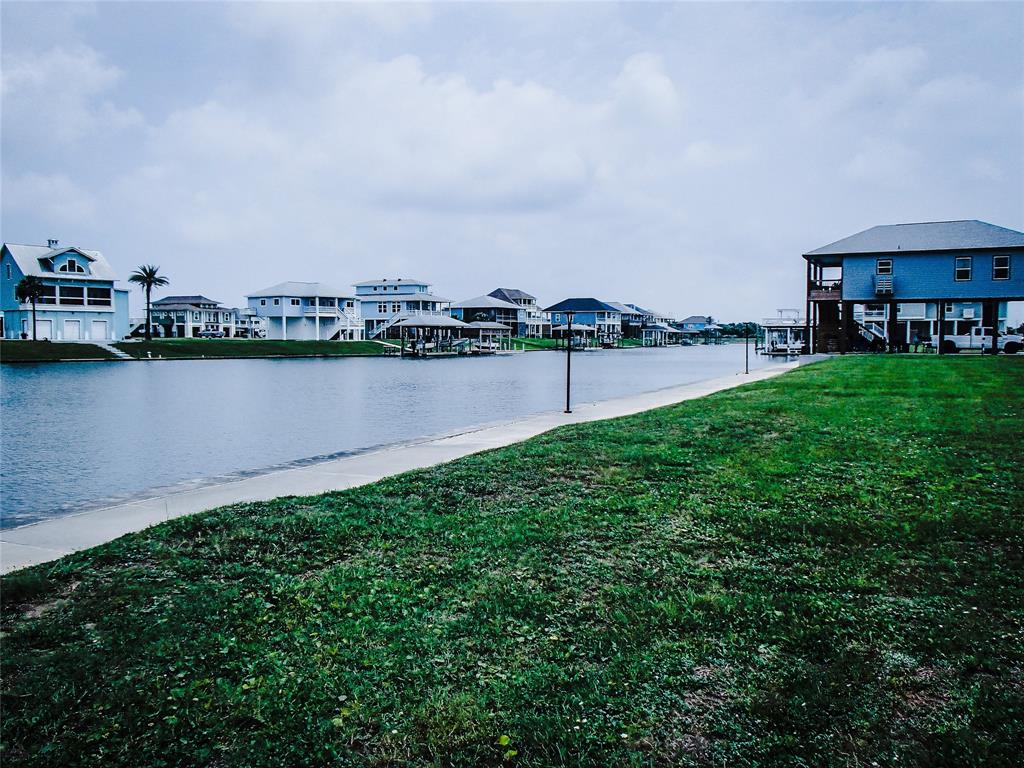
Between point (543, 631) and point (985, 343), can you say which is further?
point (985, 343)

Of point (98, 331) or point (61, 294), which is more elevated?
point (61, 294)

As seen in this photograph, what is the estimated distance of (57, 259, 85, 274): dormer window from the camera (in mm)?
71875

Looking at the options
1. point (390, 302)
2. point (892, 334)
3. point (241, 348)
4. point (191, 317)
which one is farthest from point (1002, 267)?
point (191, 317)

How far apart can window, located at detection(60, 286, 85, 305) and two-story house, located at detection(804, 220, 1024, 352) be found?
2577 inches

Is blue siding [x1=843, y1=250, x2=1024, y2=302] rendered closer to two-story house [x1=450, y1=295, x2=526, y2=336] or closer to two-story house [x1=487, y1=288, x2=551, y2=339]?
two-story house [x1=450, y1=295, x2=526, y2=336]

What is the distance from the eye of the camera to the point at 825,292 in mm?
47594

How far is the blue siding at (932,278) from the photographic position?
4269 centimetres

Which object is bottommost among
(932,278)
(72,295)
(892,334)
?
(892,334)

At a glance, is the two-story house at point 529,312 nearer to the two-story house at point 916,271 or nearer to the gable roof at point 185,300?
the gable roof at point 185,300

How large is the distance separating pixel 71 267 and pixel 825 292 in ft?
222

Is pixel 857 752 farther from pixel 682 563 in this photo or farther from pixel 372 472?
pixel 372 472

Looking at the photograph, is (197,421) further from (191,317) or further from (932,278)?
(191,317)

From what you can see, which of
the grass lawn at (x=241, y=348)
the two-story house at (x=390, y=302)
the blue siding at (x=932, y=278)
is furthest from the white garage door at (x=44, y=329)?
the blue siding at (x=932, y=278)

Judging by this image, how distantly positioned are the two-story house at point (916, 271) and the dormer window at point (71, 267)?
66.0 m
